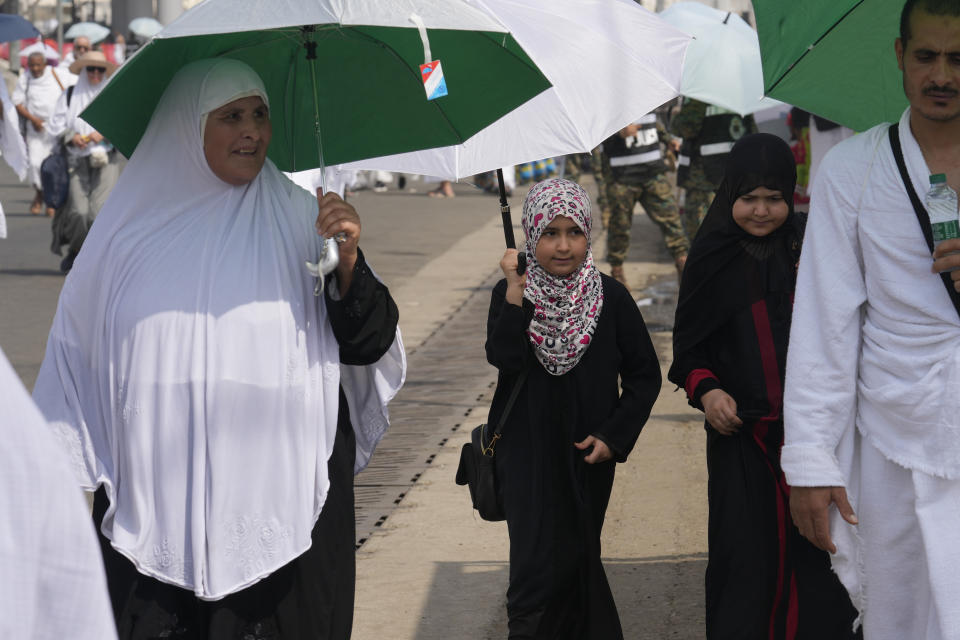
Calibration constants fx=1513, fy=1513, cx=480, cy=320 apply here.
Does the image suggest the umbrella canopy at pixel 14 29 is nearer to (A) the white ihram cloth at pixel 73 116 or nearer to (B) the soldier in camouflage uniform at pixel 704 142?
(A) the white ihram cloth at pixel 73 116

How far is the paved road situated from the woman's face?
75.1 inches

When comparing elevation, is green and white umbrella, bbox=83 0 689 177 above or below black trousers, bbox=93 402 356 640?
above

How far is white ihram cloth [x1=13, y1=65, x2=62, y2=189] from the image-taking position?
59.1 feet

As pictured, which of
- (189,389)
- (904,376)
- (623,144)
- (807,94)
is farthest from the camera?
(623,144)

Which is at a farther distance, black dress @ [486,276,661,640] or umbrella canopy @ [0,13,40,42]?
umbrella canopy @ [0,13,40,42]

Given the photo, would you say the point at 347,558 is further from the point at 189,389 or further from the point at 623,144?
the point at 623,144

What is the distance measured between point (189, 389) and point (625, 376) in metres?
1.49

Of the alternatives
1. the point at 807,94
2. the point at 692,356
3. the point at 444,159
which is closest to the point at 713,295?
the point at 692,356

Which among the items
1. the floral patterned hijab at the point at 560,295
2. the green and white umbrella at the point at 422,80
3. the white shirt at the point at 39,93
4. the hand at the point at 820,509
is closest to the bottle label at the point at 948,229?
the hand at the point at 820,509

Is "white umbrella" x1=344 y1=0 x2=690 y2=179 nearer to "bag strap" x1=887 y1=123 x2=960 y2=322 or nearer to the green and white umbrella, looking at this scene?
the green and white umbrella

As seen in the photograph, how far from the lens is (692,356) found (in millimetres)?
4512

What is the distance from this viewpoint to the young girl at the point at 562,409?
4.47 meters

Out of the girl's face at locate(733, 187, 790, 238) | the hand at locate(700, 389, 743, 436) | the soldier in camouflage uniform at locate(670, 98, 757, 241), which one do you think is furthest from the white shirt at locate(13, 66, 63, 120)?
the hand at locate(700, 389, 743, 436)

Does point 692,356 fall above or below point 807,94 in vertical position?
below
